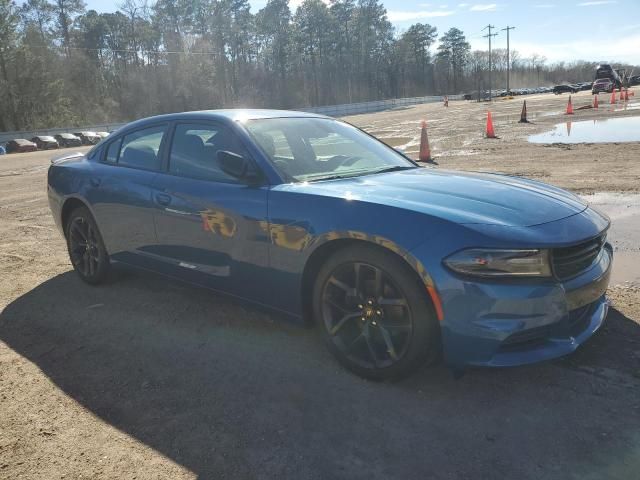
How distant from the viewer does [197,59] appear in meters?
68.9

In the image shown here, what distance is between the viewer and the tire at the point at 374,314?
282 cm

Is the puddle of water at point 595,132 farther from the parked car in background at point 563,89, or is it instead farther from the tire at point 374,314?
the parked car in background at point 563,89

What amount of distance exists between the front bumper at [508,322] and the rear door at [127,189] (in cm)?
253

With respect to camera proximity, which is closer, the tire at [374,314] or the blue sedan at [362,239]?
the blue sedan at [362,239]

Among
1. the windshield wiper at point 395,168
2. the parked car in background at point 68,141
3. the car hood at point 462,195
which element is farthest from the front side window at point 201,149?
the parked car in background at point 68,141

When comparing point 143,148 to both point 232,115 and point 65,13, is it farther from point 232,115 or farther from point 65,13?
point 65,13

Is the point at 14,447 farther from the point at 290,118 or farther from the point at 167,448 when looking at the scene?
the point at 290,118

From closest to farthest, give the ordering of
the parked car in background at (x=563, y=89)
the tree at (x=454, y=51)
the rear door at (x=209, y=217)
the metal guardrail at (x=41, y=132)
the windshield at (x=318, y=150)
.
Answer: the rear door at (x=209, y=217), the windshield at (x=318, y=150), the metal guardrail at (x=41, y=132), the parked car in background at (x=563, y=89), the tree at (x=454, y=51)

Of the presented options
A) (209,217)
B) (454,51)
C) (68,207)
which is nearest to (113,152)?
(68,207)

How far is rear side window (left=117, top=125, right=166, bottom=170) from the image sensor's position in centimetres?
434

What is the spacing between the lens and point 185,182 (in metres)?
3.93

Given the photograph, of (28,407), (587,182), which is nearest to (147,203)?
(28,407)

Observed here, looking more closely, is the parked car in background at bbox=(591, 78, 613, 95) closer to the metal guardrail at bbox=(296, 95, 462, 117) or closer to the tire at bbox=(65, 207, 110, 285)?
the metal guardrail at bbox=(296, 95, 462, 117)

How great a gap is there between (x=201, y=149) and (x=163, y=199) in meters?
0.48
